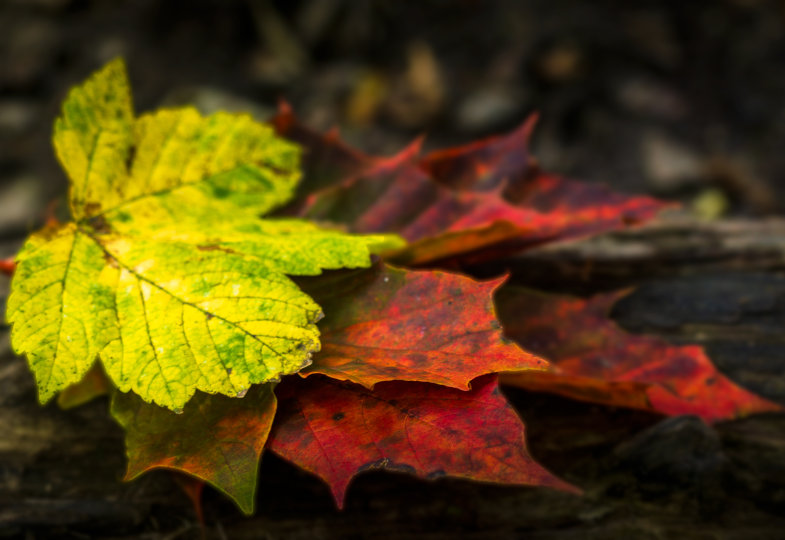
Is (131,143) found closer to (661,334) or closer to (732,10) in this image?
(661,334)

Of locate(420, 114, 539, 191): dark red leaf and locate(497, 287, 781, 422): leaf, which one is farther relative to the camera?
locate(420, 114, 539, 191): dark red leaf

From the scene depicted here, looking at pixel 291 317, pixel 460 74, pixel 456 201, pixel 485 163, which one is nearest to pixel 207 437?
pixel 291 317

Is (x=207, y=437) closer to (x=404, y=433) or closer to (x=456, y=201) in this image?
(x=404, y=433)

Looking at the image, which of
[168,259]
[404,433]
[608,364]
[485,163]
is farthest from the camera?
[485,163]

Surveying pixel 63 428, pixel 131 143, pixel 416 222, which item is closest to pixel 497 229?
pixel 416 222

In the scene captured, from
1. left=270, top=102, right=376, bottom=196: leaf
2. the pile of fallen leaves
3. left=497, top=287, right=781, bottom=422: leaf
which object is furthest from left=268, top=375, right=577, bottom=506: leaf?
left=270, top=102, right=376, bottom=196: leaf

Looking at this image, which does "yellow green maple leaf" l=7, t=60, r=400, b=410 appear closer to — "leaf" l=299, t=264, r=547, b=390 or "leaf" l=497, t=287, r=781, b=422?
"leaf" l=299, t=264, r=547, b=390
